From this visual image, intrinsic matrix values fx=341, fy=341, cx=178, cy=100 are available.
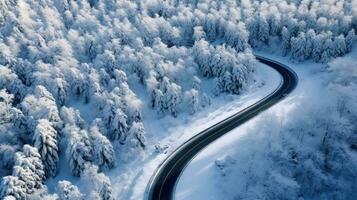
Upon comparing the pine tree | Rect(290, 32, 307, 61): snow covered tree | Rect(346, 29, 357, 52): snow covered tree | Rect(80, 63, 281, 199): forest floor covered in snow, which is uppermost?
Rect(346, 29, 357, 52): snow covered tree

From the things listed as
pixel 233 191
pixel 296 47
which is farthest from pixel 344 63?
pixel 233 191

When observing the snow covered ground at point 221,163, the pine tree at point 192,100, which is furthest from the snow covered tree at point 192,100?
the snow covered ground at point 221,163

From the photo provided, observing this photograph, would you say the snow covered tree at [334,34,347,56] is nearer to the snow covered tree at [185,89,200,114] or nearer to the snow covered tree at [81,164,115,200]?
the snow covered tree at [185,89,200,114]

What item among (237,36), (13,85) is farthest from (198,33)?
(13,85)

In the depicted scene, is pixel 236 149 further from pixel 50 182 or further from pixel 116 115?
pixel 50 182

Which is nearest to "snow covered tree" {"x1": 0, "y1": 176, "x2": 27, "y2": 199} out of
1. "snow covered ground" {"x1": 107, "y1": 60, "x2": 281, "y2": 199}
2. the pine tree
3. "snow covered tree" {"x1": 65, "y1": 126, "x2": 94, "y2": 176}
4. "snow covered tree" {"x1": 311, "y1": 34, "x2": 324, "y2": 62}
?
"snow covered tree" {"x1": 65, "y1": 126, "x2": 94, "y2": 176}

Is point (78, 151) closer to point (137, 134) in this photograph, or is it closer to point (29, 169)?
point (29, 169)
